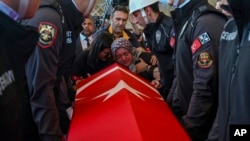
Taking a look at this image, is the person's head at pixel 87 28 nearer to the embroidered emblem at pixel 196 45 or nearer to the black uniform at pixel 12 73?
the embroidered emblem at pixel 196 45

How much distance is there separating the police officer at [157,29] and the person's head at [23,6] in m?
2.04

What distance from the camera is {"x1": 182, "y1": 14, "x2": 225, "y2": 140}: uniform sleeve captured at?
1891mm

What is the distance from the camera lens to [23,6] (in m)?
1.33

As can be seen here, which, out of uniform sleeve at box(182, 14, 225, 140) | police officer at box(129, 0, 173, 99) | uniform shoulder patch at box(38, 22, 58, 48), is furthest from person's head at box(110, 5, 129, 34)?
uniform shoulder patch at box(38, 22, 58, 48)

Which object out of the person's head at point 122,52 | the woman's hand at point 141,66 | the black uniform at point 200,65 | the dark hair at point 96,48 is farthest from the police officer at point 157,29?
the black uniform at point 200,65

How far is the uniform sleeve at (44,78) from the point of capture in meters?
1.74

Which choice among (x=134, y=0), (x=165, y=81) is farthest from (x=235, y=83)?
(x=134, y=0)

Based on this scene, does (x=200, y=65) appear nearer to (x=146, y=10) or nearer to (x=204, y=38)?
(x=204, y=38)

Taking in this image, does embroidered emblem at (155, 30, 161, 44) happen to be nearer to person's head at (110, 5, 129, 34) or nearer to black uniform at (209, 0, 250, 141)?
person's head at (110, 5, 129, 34)

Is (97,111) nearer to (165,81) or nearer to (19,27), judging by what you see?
(19,27)

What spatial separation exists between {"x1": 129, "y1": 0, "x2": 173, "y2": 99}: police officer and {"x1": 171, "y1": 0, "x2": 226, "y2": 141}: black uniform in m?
1.19

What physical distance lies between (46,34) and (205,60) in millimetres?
866

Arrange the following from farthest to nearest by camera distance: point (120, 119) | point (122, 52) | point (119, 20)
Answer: point (119, 20)
point (122, 52)
point (120, 119)

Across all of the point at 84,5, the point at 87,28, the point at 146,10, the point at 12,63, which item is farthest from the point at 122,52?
the point at 87,28
